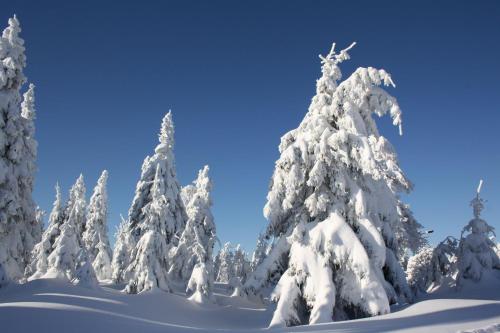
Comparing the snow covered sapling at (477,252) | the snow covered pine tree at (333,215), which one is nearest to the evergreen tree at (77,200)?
the snow covered pine tree at (333,215)

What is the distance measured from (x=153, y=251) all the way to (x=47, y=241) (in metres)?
17.3

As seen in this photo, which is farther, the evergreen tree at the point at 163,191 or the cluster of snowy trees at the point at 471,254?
the evergreen tree at the point at 163,191

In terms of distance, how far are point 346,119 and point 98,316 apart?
11.7 meters

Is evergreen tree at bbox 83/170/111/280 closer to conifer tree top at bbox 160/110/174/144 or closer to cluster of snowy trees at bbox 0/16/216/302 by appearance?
cluster of snowy trees at bbox 0/16/216/302

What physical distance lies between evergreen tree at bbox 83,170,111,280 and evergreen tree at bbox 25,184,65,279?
218 inches

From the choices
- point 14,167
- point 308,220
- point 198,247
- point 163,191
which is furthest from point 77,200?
point 308,220

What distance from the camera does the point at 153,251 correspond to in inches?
1203

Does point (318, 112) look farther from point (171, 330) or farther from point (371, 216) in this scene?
point (171, 330)

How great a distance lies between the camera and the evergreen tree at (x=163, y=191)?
33469mm

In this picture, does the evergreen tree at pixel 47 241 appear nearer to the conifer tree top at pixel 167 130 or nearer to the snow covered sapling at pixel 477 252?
the conifer tree top at pixel 167 130

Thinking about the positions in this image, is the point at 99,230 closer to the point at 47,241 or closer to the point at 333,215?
the point at 47,241

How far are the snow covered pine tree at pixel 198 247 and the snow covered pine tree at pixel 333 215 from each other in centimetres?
1544

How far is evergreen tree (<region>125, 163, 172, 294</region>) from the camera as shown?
30.2m

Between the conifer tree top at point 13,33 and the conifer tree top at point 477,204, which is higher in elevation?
the conifer tree top at point 13,33
